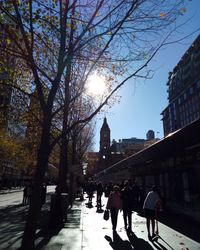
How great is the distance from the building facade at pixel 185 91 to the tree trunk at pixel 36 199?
70.2 m

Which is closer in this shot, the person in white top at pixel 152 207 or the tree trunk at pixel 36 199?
the tree trunk at pixel 36 199

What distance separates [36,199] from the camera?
281 inches

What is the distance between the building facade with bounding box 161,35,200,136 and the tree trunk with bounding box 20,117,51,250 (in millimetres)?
70226

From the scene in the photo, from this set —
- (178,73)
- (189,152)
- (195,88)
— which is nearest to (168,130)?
(178,73)

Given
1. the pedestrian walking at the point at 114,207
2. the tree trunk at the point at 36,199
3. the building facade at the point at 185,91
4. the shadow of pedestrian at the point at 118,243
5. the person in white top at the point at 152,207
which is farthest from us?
the building facade at the point at 185,91

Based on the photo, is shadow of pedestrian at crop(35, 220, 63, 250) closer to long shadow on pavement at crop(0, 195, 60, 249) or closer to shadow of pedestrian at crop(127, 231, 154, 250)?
long shadow on pavement at crop(0, 195, 60, 249)

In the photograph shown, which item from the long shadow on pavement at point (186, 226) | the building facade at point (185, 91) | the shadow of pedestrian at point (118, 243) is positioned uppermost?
the building facade at point (185, 91)

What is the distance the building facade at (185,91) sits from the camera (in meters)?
76.1

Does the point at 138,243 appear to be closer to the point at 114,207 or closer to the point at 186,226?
the point at 114,207

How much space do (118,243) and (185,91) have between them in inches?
3164

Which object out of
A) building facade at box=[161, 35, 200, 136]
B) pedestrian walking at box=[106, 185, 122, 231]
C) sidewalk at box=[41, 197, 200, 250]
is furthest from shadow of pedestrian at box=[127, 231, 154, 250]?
building facade at box=[161, 35, 200, 136]

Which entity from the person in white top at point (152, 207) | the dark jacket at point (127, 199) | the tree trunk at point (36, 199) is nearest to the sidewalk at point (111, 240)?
the person in white top at point (152, 207)

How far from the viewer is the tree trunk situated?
22.2 feet

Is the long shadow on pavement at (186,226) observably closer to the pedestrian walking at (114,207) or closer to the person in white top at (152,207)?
the person in white top at (152,207)
